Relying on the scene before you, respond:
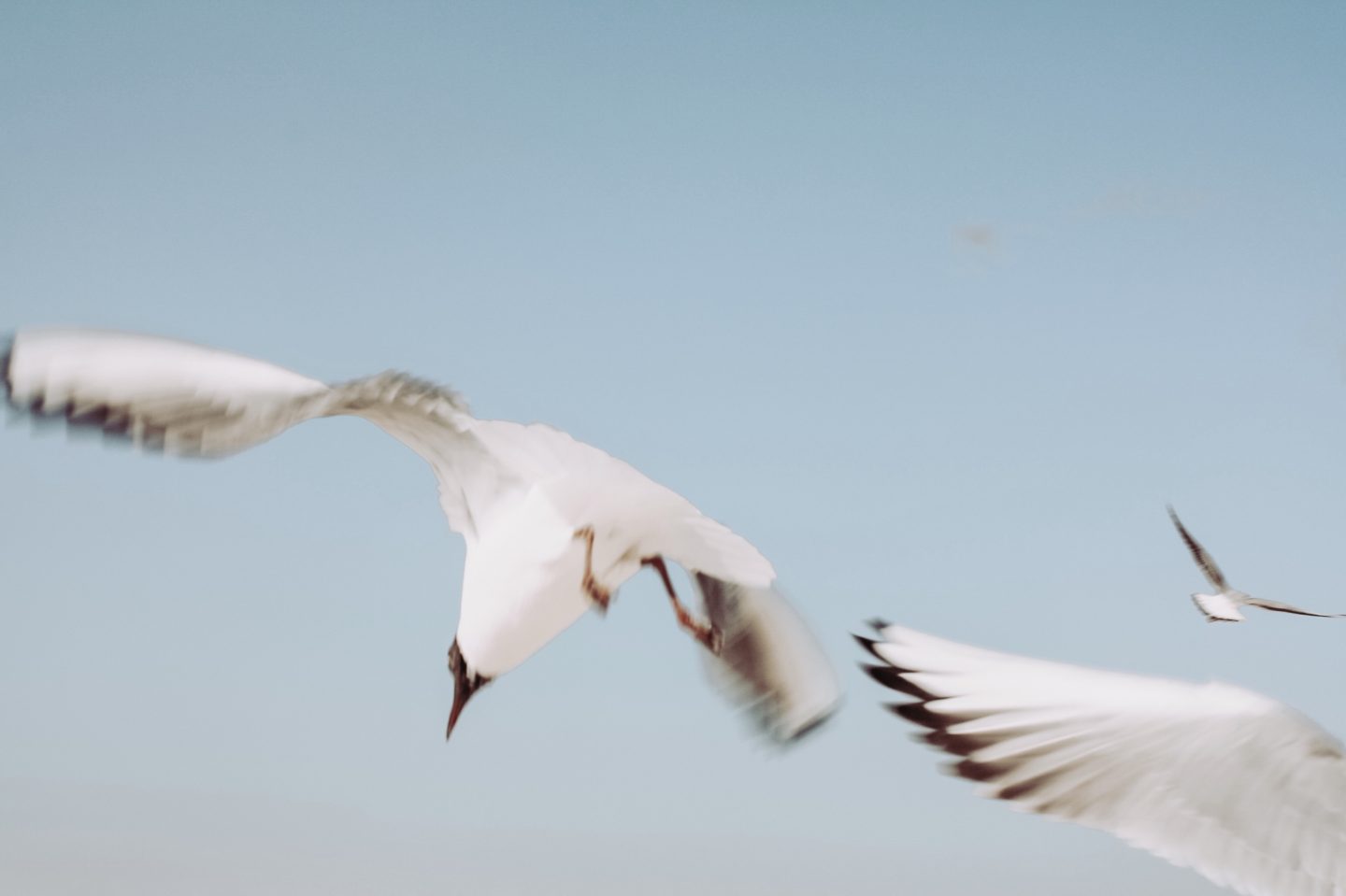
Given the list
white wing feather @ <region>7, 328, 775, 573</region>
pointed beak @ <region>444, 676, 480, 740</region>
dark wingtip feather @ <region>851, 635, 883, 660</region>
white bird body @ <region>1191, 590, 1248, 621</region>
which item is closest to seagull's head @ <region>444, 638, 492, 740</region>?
pointed beak @ <region>444, 676, 480, 740</region>

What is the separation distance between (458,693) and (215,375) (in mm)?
1009

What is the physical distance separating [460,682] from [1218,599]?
1.80m

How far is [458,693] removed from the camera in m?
3.46

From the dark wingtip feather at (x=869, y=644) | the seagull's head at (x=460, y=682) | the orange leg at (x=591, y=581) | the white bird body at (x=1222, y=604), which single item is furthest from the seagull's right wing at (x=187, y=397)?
the white bird body at (x=1222, y=604)

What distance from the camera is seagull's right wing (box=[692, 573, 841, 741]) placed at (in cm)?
348

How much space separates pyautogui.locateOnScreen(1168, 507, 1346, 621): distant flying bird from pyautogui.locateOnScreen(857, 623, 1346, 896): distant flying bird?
0.36m

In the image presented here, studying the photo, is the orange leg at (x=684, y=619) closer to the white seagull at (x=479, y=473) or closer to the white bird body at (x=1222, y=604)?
the white seagull at (x=479, y=473)

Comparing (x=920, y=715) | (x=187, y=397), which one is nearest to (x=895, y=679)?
(x=920, y=715)

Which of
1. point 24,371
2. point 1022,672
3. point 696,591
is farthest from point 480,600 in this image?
point 1022,672

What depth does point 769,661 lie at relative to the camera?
139 inches

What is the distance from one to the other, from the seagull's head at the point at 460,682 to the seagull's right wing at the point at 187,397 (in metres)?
0.51

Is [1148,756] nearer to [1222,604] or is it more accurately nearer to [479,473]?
[1222,604]

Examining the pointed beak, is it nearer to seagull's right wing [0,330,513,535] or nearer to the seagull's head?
the seagull's head

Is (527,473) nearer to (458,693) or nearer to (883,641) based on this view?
(458,693)
